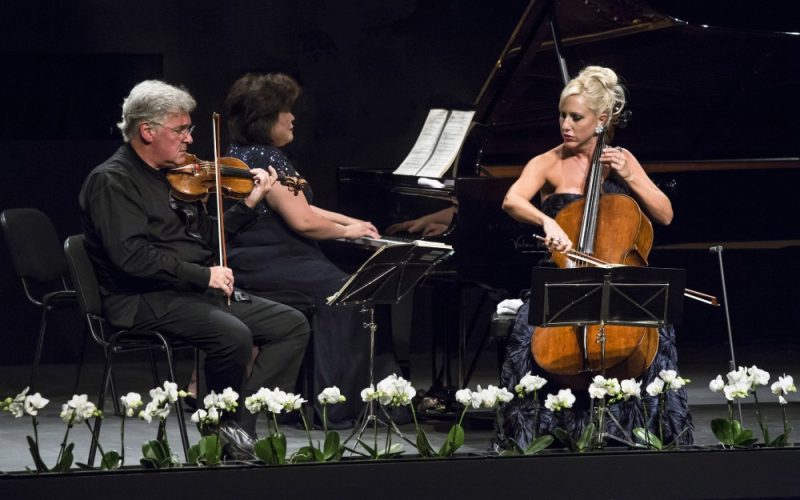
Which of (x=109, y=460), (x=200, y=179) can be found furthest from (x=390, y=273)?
(x=109, y=460)

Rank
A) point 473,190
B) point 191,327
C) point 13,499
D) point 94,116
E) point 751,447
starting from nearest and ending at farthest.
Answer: point 13,499, point 751,447, point 191,327, point 473,190, point 94,116

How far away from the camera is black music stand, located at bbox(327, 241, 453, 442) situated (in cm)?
430

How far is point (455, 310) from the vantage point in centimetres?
548

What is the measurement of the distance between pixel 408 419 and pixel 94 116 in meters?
2.56

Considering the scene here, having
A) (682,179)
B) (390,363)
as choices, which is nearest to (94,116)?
(390,363)

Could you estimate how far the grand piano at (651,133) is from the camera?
207 inches

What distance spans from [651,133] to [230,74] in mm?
2143

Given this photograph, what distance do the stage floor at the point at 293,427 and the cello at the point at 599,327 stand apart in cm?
42

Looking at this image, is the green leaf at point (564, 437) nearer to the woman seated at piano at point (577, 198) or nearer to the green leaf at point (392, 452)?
the green leaf at point (392, 452)

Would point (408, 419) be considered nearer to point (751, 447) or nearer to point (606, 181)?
point (606, 181)

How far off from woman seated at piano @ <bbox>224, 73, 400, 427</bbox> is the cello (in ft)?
3.80

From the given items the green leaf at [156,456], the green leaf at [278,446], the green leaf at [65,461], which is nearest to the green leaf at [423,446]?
the green leaf at [278,446]

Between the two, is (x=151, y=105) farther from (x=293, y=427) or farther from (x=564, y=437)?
(x=564, y=437)

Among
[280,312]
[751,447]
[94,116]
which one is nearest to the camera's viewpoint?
[751,447]
